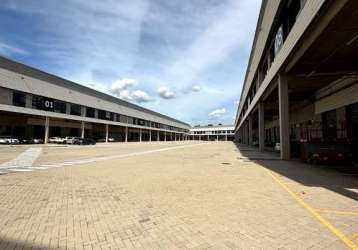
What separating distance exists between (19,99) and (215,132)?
419 ft

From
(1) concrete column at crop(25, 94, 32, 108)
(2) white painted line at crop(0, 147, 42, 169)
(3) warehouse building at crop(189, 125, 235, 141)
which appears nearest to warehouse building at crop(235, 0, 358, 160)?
(2) white painted line at crop(0, 147, 42, 169)

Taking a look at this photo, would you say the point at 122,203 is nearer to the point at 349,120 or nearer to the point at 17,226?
the point at 17,226

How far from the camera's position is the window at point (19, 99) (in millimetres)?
39969

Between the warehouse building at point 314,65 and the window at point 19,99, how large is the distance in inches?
1537

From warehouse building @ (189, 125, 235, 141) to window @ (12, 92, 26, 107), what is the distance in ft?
413

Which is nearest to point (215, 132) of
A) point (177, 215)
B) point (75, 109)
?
point (75, 109)

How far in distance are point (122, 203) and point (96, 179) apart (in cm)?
430

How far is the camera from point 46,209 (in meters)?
6.19

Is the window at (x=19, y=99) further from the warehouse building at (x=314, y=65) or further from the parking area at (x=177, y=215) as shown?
the warehouse building at (x=314, y=65)

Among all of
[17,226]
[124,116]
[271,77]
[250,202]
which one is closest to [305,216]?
[250,202]

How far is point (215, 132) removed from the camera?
15738 centimetres

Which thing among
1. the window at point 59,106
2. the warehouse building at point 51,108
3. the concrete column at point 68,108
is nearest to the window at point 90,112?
Answer: the warehouse building at point 51,108

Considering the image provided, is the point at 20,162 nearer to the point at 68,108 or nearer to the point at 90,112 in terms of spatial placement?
the point at 68,108

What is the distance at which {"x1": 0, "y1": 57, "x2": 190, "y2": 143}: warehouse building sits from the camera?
1572 inches
